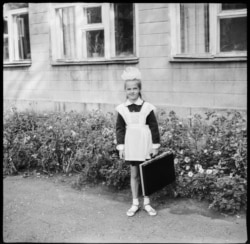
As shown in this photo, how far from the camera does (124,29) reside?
8570 mm

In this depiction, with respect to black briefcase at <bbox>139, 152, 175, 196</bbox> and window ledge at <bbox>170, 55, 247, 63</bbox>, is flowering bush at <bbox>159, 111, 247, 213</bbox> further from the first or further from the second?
window ledge at <bbox>170, 55, 247, 63</bbox>

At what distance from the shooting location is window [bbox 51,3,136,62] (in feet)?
28.0

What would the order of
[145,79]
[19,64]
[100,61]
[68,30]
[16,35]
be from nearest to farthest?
[145,79] → [100,61] → [68,30] → [19,64] → [16,35]

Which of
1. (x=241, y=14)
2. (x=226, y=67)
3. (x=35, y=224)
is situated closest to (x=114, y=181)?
(x=35, y=224)

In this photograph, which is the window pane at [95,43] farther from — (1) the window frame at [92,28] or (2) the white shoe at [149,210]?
(2) the white shoe at [149,210]

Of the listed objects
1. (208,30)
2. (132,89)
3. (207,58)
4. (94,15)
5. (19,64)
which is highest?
(94,15)

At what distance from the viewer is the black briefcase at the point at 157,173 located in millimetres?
3969

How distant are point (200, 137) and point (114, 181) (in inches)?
49.5

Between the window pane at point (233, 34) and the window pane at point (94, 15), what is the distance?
299 cm

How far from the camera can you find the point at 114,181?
189 inches

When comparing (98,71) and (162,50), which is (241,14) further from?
(98,71)

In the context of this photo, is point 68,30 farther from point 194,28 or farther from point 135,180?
point 135,180

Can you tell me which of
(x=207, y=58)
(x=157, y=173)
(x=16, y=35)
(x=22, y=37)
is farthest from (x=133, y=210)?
(x=16, y=35)

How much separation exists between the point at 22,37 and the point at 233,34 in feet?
19.8
